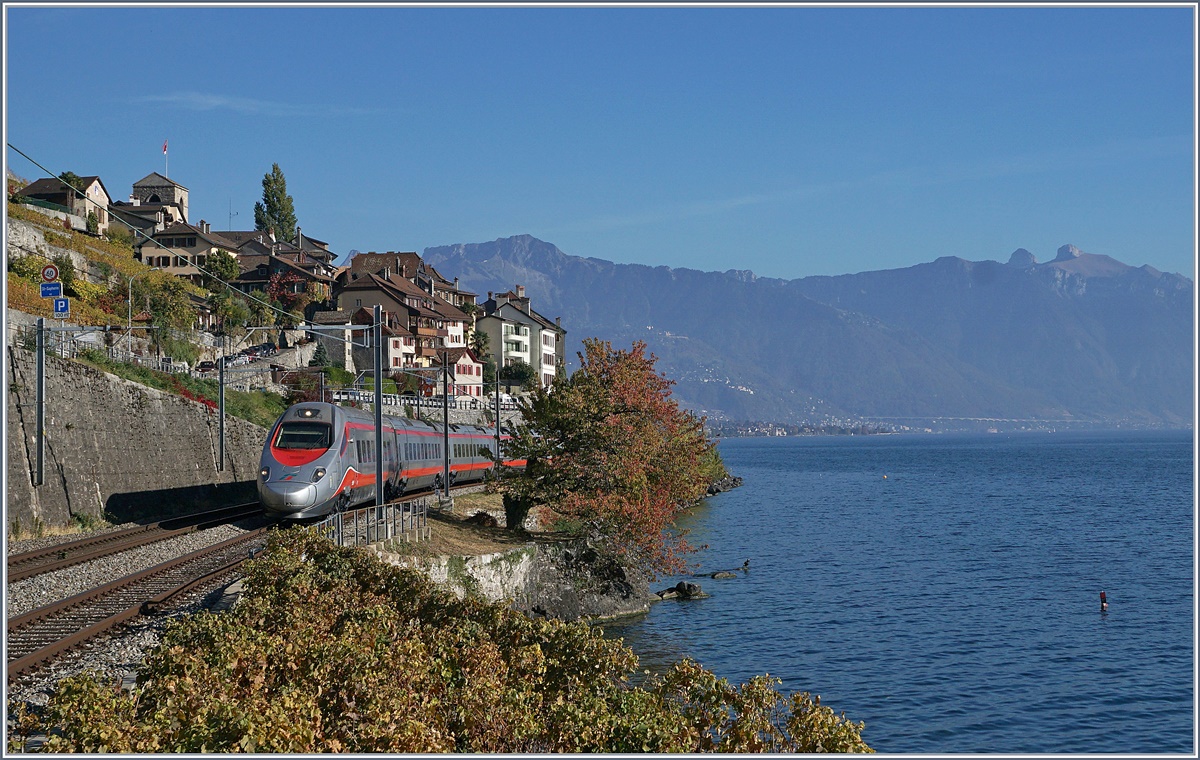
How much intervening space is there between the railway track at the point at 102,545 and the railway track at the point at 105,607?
7.16 ft

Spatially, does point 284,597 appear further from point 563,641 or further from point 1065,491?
point 1065,491

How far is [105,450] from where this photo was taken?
120ft

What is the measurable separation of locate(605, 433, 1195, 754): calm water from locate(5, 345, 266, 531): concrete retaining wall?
17233 millimetres

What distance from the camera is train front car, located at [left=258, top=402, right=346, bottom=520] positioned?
102 feet

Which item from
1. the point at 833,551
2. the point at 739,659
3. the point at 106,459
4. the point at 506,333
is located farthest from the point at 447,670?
the point at 506,333

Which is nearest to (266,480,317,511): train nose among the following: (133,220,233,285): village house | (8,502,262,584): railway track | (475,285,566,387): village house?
(8,502,262,584): railway track

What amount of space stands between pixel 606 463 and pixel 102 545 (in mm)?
15380

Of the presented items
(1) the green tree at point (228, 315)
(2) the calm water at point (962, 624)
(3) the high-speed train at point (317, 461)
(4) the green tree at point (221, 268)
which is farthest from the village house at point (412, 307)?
(3) the high-speed train at point (317, 461)

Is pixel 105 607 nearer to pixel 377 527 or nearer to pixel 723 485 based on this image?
pixel 377 527

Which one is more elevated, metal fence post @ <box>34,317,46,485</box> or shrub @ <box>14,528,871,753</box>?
metal fence post @ <box>34,317,46,485</box>

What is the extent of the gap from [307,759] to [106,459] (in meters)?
32.1

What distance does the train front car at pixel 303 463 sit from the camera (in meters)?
31.1

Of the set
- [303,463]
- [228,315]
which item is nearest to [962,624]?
[303,463]

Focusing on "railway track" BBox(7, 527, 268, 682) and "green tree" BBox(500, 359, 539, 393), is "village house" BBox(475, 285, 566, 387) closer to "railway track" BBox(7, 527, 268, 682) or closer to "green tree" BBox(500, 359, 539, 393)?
"green tree" BBox(500, 359, 539, 393)
